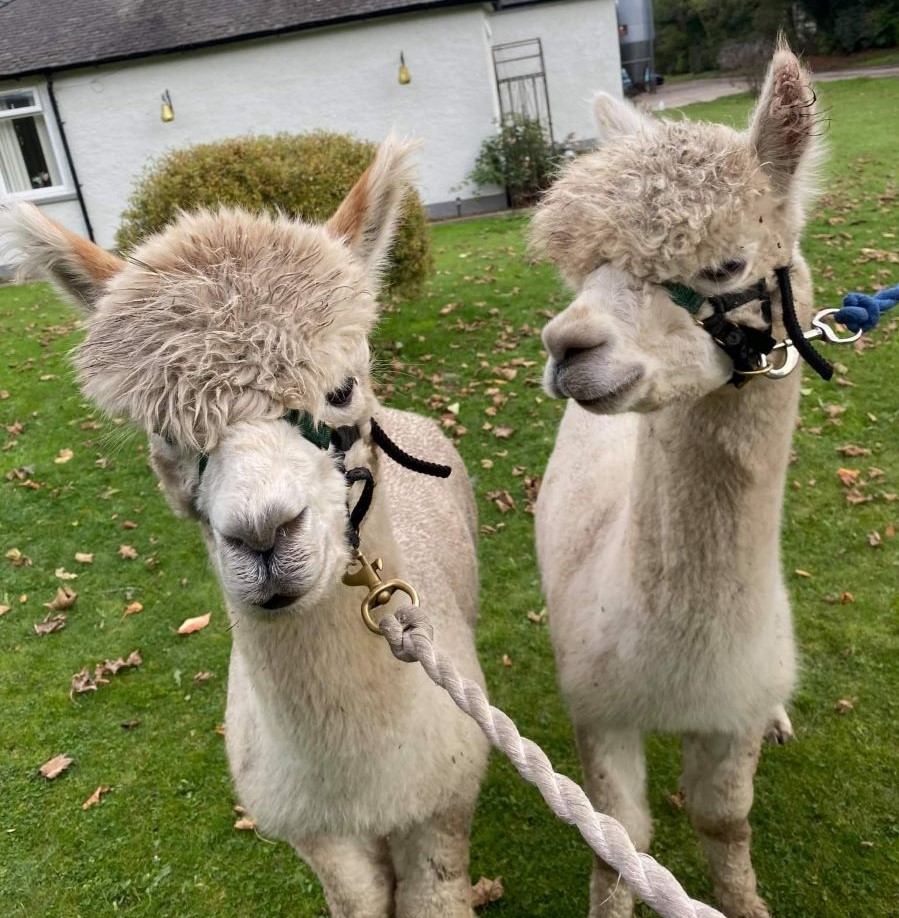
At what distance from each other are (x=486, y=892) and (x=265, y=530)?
94.7 inches

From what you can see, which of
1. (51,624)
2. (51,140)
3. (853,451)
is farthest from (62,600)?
(51,140)

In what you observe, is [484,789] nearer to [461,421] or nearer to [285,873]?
[285,873]

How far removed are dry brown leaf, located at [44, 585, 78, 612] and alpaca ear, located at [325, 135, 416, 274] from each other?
4.26 m

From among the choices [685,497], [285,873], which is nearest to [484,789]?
[285,873]

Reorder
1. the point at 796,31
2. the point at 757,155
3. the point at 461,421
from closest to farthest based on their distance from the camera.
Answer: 1. the point at 757,155
2. the point at 461,421
3. the point at 796,31

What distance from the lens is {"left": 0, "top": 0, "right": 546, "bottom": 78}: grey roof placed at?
15422 millimetres

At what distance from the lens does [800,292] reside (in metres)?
2.10

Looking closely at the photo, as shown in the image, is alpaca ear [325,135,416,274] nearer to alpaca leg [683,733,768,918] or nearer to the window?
alpaca leg [683,733,768,918]

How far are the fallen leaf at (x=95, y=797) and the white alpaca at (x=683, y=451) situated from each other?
96.8 inches

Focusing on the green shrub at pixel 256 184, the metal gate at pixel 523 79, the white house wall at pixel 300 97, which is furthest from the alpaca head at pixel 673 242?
the metal gate at pixel 523 79

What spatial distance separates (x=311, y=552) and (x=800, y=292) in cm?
144

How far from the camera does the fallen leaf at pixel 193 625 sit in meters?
5.05

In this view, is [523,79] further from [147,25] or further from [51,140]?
[51,140]

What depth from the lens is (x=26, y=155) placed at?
55.4 ft
